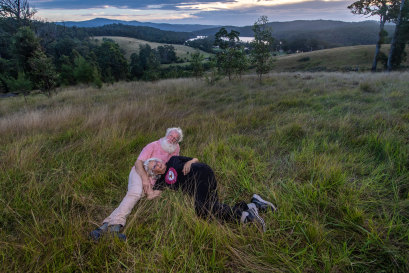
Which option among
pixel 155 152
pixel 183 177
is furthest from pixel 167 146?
pixel 183 177

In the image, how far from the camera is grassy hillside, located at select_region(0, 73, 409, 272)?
4.73 feet

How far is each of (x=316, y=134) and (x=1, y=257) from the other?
4.49m

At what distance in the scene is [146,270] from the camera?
134cm

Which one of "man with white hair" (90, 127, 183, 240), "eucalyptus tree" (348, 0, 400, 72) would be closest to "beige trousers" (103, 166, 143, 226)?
"man with white hair" (90, 127, 183, 240)

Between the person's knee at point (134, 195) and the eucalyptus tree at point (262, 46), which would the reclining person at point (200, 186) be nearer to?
the person's knee at point (134, 195)

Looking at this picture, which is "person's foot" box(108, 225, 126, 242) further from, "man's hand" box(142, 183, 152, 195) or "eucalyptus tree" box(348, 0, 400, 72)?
"eucalyptus tree" box(348, 0, 400, 72)

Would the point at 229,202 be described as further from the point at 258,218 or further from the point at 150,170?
the point at 150,170

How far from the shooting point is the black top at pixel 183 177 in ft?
7.14

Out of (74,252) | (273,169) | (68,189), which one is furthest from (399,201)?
(68,189)

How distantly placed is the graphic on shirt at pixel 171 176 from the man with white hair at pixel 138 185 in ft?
0.60

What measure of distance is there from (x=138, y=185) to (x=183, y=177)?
54 cm

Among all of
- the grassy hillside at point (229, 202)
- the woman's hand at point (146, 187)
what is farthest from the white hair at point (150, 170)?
the grassy hillside at point (229, 202)

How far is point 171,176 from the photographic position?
2.35 m

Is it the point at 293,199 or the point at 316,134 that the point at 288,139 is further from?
the point at 293,199
